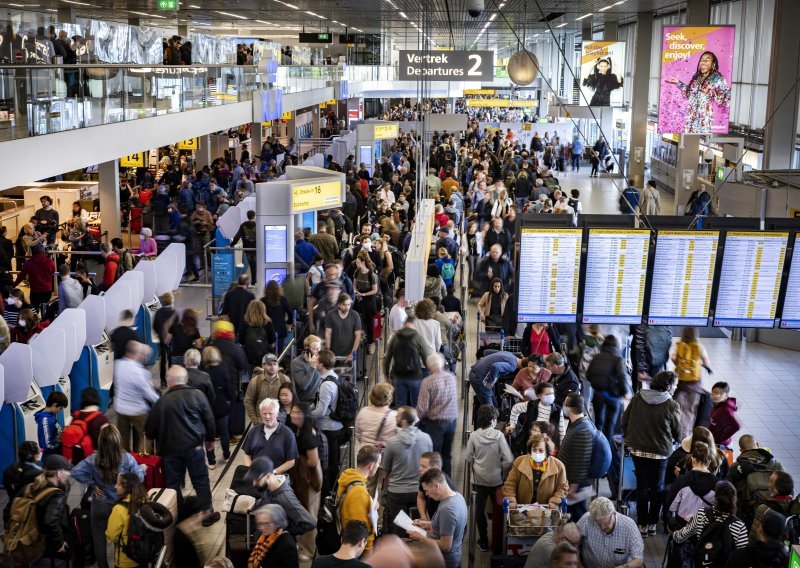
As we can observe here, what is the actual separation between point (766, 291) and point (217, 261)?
355 inches

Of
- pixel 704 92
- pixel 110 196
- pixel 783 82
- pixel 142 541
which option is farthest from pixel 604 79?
pixel 142 541

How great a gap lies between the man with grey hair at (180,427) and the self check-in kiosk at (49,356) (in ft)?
7.33

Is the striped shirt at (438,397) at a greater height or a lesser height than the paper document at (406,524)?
greater

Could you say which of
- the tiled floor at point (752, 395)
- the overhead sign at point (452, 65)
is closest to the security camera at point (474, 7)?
the tiled floor at point (752, 395)

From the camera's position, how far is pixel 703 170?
27.3 m

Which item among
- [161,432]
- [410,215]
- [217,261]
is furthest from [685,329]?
[410,215]

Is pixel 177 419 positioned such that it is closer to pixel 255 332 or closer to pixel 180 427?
pixel 180 427

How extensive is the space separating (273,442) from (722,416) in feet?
13.0

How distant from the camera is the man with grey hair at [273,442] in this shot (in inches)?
271

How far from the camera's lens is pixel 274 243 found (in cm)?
1470

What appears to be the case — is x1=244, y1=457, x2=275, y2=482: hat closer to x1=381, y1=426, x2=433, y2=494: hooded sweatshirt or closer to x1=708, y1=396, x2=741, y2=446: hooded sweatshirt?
x1=381, y1=426, x2=433, y2=494: hooded sweatshirt

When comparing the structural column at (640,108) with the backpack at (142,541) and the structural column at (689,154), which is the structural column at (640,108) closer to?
the structural column at (689,154)

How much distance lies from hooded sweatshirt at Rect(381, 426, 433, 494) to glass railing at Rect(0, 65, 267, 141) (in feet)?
23.9

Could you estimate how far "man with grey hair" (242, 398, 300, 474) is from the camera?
6.89 meters
